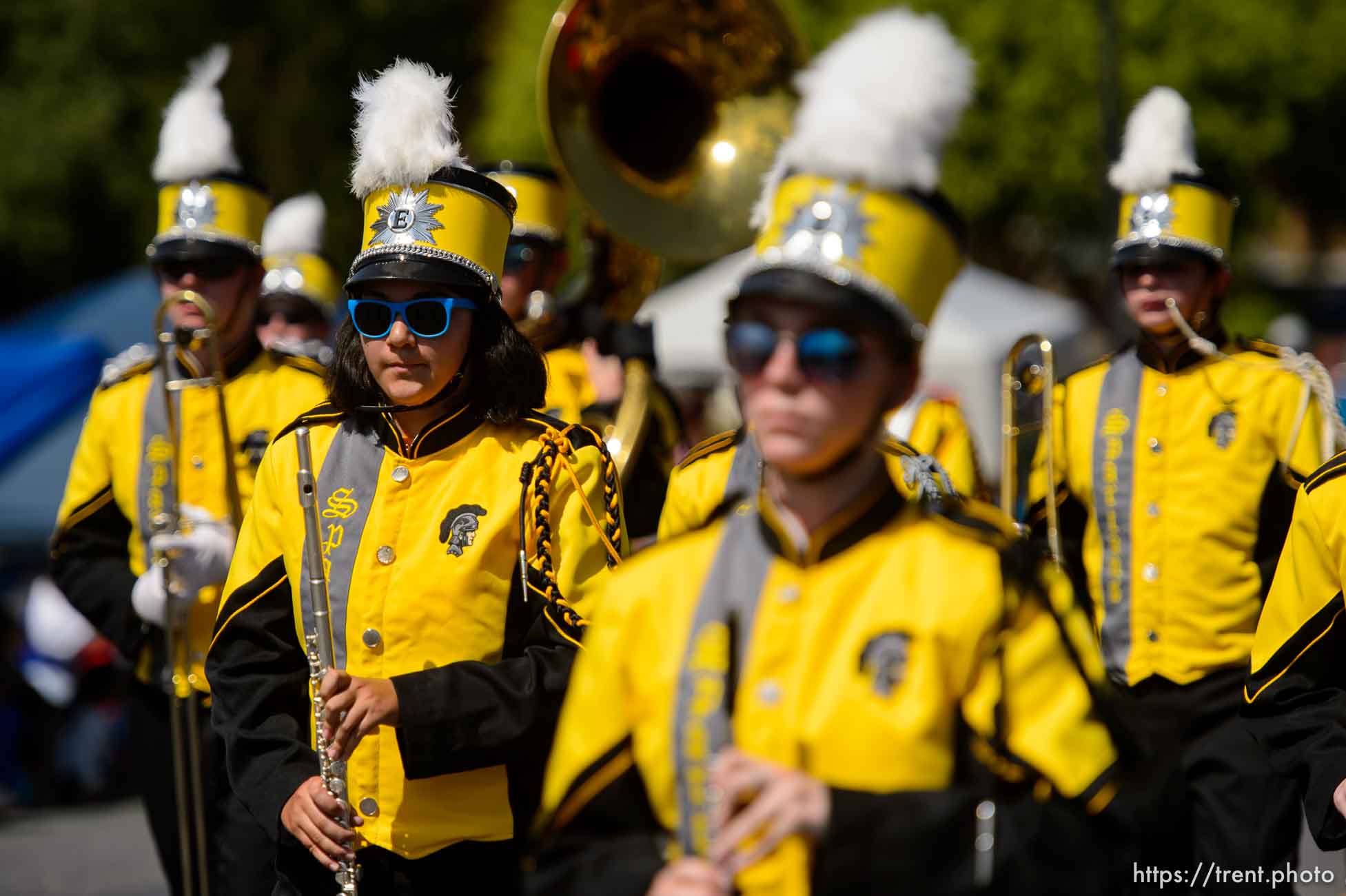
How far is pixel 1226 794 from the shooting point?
546 cm

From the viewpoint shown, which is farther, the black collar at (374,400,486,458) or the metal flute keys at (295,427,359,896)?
the black collar at (374,400,486,458)

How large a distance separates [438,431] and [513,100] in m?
21.7

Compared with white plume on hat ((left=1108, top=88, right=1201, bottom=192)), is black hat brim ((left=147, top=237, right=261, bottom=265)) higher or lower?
lower

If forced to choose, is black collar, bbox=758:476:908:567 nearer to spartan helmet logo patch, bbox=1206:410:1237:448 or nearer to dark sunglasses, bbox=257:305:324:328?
spartan helmet logo patch, bbox=1206:410:1237:448

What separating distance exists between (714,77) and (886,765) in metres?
5.21

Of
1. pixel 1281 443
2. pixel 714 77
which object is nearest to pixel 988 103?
pixel 714 77

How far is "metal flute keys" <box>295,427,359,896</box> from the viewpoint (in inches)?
143

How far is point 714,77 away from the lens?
24.5 feet

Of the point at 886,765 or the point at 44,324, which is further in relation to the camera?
the point at 44,324

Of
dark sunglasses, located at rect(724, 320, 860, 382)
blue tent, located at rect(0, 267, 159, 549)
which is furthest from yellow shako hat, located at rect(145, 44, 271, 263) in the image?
blue tent, located at rect(0, 267, 159, 549)

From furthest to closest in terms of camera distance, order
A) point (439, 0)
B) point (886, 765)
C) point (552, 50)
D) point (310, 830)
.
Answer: point (439, 0) → point (552, 50) → point (310, 830) → point (886, 765)

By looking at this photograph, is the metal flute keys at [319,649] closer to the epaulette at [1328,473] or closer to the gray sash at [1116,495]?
the epaulette at [1328,473]

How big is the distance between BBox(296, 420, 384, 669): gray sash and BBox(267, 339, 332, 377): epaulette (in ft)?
2.85

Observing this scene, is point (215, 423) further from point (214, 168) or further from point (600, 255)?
point (600, 255)
